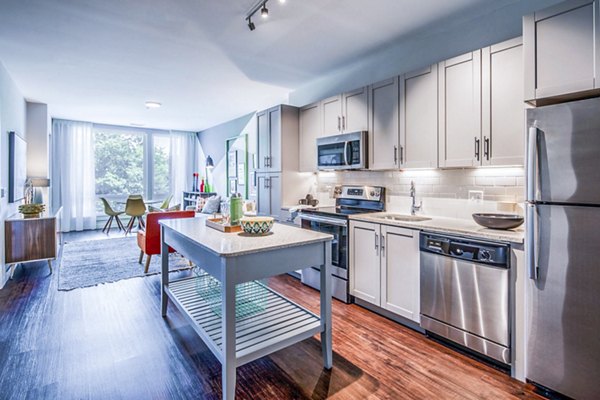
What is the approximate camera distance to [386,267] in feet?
9.21

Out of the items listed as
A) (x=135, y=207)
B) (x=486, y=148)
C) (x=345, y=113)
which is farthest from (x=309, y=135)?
(x=135, y=207)

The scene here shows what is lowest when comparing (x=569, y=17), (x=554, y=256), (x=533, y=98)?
(x=554, y=256)

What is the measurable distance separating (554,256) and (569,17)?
1.33 m

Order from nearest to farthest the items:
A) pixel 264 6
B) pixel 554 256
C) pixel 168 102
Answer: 1. pixel 554 256
2. pixel 264 6
3. pixel 168 102

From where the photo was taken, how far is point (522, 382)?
197 centimetres

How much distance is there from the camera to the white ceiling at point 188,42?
2.56m

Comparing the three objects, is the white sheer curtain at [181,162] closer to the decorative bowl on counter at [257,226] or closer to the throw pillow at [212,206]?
the throw pillow at [212,206]

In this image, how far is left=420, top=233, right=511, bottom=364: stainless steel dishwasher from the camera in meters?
2.05

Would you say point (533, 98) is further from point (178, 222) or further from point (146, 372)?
point (146, 372)

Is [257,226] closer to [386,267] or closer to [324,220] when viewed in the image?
[386,267]

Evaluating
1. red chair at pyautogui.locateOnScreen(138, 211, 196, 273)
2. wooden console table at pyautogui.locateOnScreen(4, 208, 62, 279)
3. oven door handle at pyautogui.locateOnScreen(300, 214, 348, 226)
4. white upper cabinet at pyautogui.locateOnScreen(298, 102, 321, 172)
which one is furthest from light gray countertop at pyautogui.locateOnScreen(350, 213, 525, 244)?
wooden console table at pyautogui.locateOnScreen(4, 208, 62, 279)

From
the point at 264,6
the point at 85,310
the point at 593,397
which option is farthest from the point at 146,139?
the point at 593,397

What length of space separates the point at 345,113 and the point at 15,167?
428cm

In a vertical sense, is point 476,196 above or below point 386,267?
above
